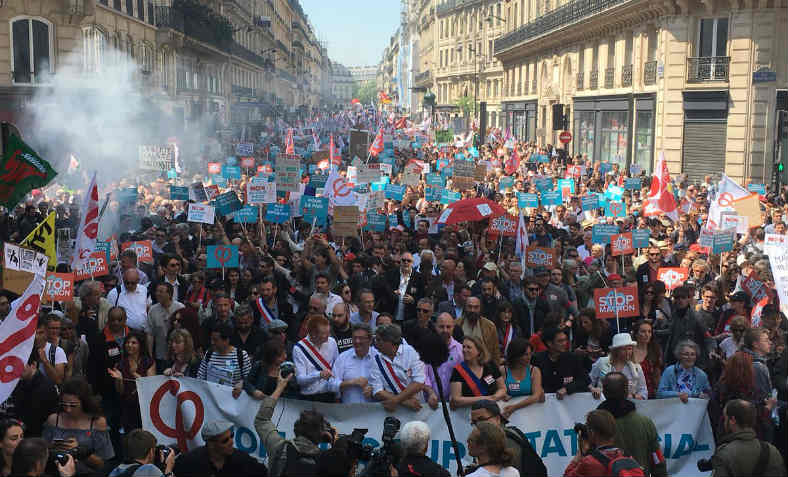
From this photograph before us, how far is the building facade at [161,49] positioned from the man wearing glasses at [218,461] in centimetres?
2372

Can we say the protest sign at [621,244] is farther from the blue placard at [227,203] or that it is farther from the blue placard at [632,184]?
the blue placard at [632,184]

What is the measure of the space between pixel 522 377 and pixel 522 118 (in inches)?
1890

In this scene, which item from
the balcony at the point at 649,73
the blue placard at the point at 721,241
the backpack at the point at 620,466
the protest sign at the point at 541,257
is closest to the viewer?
the backpack at the point at 620,466

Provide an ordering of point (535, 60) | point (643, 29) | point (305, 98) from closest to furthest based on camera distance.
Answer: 1. point (643, 29)
2. point (535, 60)
3. point (305, 98)

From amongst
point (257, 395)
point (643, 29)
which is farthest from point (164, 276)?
point (643, 29)

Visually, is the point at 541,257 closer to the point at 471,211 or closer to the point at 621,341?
the point at 471,211

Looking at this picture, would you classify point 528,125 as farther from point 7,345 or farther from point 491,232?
point 7,345

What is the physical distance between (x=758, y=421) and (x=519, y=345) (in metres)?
1.83

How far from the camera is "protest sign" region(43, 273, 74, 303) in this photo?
29.2ft

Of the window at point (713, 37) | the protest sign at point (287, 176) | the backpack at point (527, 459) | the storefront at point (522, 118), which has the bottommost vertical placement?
the backpack at point (527, 459)

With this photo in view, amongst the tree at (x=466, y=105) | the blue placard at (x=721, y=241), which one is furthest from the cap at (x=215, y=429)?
the tree at (x=466, y=105)

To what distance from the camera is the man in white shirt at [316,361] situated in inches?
280

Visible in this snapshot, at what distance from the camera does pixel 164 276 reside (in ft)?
34.3

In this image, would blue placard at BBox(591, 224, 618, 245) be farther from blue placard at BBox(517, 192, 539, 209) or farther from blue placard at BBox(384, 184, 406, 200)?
blue placard at BBox(384, 184, 406, 200)
